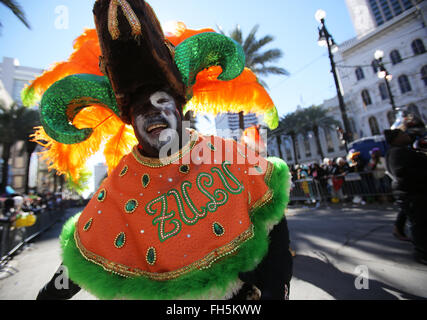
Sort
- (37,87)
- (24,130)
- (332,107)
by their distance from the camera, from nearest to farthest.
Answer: (37,87) → (24,130) → (332,107)

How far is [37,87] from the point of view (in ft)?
4.80

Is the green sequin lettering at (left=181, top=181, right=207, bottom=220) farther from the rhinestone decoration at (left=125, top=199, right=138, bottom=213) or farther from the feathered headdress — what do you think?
the feathered headdress

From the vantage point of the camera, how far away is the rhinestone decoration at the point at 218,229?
908 mm

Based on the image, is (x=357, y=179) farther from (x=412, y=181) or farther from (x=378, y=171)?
(x=412, y=181)

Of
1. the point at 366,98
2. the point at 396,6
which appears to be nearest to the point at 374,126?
the point at 366,98

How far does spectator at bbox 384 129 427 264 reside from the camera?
8.01 ft

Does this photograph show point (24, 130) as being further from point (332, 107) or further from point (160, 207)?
point (332, 107)

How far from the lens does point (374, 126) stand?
2586 centimetres

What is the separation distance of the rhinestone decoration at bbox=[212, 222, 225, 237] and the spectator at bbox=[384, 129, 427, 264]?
9.08ft

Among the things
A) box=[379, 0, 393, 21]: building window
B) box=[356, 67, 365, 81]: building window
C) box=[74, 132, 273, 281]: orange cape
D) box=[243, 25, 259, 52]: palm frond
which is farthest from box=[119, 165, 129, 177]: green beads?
box=[379, 0, 393, 21]: building window

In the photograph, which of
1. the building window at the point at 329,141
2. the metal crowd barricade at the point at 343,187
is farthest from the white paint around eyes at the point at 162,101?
the building window at the point at 329,141

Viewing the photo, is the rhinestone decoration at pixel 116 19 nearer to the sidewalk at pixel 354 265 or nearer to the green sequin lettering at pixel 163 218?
the green sequin lettering at pixel 163 218
